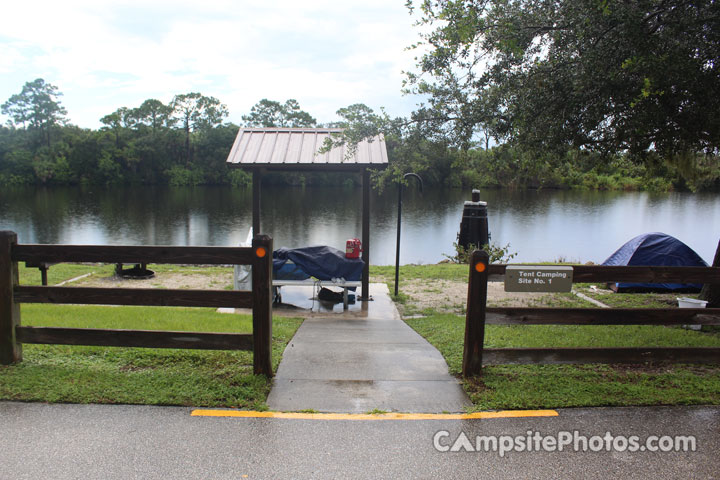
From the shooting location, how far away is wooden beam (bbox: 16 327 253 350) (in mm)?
4668

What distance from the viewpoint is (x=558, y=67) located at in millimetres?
7113

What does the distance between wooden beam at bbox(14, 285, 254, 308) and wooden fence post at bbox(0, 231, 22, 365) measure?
0.08 m

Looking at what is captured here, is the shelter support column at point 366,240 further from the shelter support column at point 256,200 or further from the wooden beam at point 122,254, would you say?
the wooden beam at point 122,254

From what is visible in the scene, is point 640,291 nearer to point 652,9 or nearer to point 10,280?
point 652,9

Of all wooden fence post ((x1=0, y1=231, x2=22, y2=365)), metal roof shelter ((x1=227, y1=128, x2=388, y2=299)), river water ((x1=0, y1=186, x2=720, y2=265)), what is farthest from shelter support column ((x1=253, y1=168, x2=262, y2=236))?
river water ((x1=0, y1=186, x2=720, y2=265))

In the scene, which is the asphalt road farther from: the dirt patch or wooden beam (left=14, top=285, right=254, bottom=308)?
the dirt patch

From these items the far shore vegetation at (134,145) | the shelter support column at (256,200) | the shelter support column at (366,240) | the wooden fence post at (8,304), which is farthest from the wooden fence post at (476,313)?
the far shore vegetation at (134,145)

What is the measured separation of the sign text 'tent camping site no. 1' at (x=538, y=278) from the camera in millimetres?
4609

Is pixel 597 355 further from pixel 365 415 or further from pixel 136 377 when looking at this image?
pixel 136 377

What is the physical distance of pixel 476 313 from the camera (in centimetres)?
468

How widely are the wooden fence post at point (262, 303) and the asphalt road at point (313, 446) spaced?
0.82 m

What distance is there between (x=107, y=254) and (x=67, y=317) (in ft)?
11.3

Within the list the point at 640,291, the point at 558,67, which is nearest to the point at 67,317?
the point at 558,67

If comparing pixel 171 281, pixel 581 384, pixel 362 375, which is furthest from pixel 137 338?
pixel 171 281
